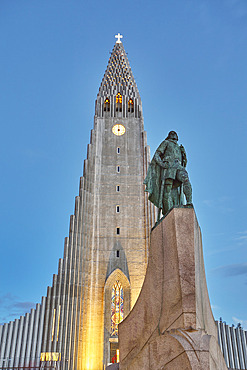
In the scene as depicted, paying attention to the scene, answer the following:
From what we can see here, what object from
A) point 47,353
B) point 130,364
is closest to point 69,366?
point 47,353

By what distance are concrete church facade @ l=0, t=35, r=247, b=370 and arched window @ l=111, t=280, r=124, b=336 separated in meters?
0.07

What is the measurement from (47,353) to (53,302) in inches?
127

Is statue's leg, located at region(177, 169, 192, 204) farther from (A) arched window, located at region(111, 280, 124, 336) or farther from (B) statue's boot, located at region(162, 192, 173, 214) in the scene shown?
(A) arched window, located at region(111, 280, 124, 336)

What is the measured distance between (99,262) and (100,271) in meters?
0.68

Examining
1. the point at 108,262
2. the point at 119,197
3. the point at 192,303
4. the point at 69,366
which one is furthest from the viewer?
the point at 119,197

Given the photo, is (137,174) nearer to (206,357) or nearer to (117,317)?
(117,317)

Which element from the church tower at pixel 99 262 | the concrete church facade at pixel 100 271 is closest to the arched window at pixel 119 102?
the church tower at pixel 99 262

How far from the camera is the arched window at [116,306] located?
25031mm

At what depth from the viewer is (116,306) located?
25.8 m

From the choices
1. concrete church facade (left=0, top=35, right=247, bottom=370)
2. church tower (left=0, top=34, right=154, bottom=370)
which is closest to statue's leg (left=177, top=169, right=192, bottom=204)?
concrete church facade (left=0, top=35, right=247, bottom=370)

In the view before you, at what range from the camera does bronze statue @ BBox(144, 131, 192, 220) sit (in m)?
9.28

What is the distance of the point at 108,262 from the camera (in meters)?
26.8

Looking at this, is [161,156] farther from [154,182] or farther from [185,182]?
[185,182]

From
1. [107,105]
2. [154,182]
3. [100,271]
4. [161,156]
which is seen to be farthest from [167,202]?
[107,105]
